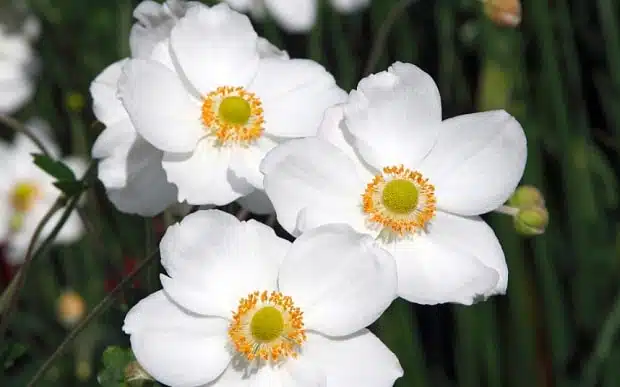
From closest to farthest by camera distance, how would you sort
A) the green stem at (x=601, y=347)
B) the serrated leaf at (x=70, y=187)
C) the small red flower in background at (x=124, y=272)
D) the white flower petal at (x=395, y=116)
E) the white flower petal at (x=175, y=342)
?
the white flower petal at (x=175, y=342) < the white flower petal at (x=395, y=116) < the serrated leaf at (x=70, y=187) < the green stem at (x=601, y=347) < the small red flower in background at (x=124, y=272)

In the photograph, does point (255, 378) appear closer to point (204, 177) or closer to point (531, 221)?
point (204, 177)

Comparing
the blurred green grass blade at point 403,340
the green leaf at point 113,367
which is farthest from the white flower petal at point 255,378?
the blurred green grass blade at point 403,340

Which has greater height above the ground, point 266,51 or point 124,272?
point 266,51

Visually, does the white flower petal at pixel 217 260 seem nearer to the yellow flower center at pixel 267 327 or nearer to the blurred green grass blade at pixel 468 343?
the yellow flower center at pixel 267 327

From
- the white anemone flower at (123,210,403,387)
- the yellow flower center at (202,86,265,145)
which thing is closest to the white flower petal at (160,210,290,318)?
the white anemone flower at (123,210,403,387)

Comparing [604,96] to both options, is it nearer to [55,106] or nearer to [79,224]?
[79,224]

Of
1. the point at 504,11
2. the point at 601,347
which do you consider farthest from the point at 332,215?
the point at 601,347
